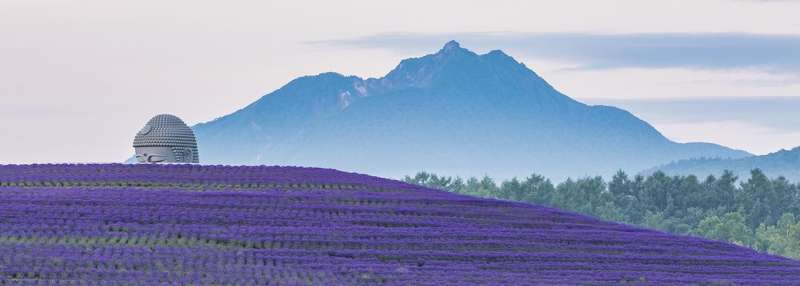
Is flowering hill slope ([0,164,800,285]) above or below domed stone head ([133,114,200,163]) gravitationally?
below

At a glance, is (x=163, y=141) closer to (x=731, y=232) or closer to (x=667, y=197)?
(x=731, y=232)

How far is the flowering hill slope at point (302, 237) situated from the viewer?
54.8 m

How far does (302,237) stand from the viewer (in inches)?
2500

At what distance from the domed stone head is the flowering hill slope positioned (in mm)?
7292

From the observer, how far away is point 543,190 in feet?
522

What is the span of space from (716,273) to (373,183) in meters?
22.8

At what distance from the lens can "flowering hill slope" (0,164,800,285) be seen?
5481 centimetres

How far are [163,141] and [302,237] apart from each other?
27.2 meters

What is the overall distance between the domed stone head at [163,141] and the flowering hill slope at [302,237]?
7.29 m

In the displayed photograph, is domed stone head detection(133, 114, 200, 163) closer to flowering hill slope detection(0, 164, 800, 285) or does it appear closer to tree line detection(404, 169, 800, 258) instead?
flowering hill slope detection(0, 164, 800, 285)

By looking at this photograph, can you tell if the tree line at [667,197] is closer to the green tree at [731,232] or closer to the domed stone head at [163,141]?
the green tree at [731,232]

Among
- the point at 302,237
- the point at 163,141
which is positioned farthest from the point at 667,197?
the point at 302,237

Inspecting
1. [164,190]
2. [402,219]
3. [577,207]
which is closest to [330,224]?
[402,219]

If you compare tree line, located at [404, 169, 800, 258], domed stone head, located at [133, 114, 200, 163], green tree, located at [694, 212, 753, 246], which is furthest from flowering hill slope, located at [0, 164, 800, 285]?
tree line, located at [404, 169, 800, 258]
